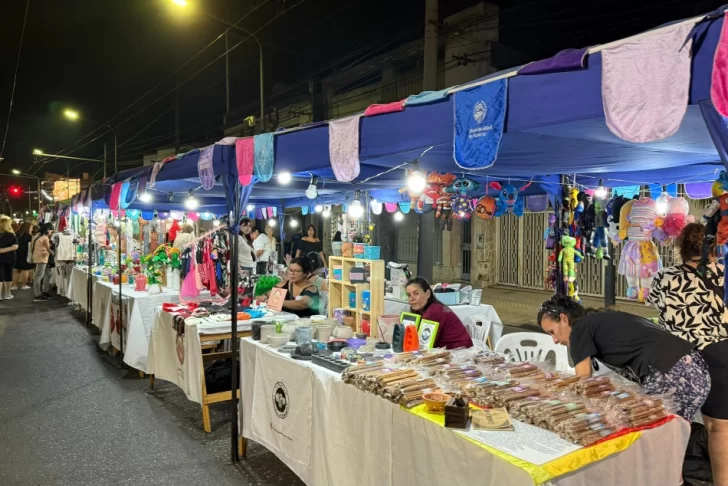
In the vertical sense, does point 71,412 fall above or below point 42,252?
below

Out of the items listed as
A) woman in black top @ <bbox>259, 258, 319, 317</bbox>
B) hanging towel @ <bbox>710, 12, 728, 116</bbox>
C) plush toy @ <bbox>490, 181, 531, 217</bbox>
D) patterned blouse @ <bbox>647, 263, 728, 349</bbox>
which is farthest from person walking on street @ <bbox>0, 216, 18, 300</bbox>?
hanging towel @ <bbox>710, 12, 728, 116</bbox>

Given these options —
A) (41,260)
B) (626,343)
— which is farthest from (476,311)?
(41,260)

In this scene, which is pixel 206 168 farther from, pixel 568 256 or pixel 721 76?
pixel 568 256

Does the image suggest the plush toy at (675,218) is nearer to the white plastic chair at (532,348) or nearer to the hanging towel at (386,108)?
the white plastic chair at (532,348)

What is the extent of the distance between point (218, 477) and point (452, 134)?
9.58 feet

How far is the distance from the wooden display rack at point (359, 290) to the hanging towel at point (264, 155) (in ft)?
5.36

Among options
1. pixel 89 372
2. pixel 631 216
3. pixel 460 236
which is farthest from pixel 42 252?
pixel 631 216

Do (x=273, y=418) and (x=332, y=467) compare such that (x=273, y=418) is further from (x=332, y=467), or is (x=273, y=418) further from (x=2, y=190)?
(x=2, y=190)

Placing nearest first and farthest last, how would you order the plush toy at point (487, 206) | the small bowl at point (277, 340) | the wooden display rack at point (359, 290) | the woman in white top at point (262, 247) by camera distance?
the small bowl at point (277, 340) < the wooden display rack at point (359, 290) < the plush toy at point (487, 206) < the woman in white top at point (262, 247)

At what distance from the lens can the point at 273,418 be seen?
3582 mm

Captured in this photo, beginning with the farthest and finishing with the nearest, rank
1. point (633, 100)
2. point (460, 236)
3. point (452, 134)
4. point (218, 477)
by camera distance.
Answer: point (460, 236)
point (218, 477)
point (452, 134)
point (633, 100)

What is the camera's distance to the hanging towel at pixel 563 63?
2127 mm

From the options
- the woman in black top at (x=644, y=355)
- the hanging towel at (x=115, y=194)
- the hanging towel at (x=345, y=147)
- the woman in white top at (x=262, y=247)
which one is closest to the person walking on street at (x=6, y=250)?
the woman in white top at (x=262, y=247)

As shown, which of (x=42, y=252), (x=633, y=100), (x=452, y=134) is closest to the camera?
(x=633, y=100)
